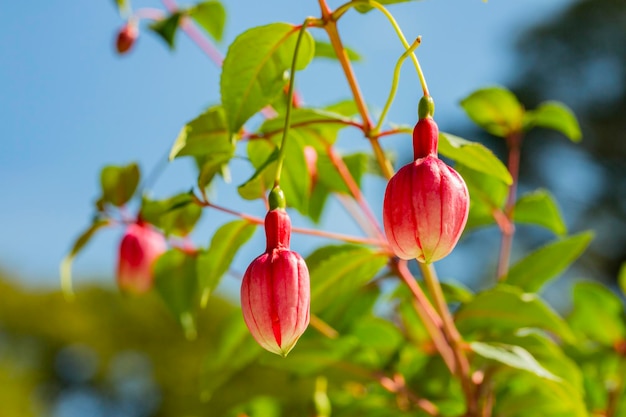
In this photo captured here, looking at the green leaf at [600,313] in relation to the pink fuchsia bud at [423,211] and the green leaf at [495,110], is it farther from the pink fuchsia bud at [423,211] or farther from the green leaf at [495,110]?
the pink fuchsia bud at [423,211]

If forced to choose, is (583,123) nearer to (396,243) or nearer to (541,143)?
(541,143)

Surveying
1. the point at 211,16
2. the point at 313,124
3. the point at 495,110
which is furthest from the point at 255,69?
the point at 495,110

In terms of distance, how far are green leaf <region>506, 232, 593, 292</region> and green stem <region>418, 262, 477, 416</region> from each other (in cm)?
12

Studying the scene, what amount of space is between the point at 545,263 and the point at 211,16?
342mm

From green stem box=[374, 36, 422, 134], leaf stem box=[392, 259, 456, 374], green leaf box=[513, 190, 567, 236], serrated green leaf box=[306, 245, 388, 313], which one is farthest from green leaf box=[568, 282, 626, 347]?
green stem box=[374, 36, 422, 134]

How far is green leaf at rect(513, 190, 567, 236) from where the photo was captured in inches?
27.3

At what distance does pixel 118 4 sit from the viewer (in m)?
0.71

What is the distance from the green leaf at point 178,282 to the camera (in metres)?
0.61

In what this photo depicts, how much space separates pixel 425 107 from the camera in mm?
350

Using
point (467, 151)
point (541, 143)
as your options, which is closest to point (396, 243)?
point (467, 151)

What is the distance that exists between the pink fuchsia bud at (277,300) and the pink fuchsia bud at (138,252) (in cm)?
32

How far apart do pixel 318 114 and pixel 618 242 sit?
28.2ft

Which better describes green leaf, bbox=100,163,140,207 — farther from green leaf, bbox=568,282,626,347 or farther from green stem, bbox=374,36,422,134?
green leaf, bbox=568,282,626,347

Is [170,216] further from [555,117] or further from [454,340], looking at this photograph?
[555,117]
